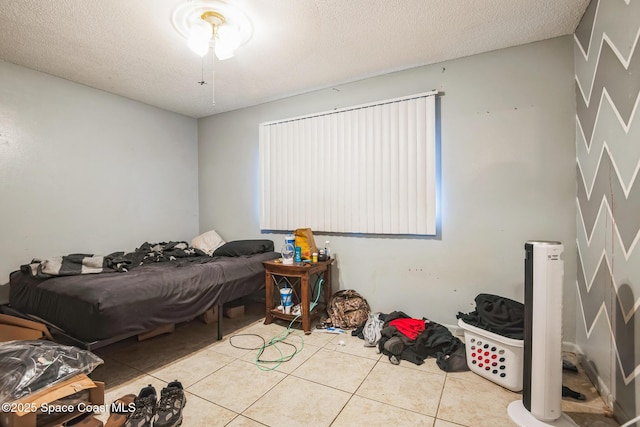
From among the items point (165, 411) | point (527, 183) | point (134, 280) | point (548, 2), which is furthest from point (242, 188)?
point (548, 2)

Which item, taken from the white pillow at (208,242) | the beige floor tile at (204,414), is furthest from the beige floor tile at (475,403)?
the white pillow at (208,242)

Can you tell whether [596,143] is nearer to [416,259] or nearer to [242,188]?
[416,259]

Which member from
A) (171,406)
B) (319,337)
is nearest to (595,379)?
(319,337)

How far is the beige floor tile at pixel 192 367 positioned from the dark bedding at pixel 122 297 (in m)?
0.31

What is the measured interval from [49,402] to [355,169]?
259cm

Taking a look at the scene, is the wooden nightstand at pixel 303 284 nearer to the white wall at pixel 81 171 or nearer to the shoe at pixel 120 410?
the shoe at pixel 120 410

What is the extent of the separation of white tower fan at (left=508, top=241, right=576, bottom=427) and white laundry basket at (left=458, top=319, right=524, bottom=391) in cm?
26

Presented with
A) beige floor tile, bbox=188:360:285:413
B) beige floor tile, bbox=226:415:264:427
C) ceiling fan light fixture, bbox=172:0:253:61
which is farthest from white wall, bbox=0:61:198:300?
beige floor tile, bbox=226:415:264:427

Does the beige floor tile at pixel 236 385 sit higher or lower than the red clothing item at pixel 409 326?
lower

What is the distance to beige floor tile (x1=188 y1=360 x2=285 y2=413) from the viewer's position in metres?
1.66

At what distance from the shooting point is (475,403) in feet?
5.33

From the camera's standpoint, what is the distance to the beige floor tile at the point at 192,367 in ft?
6.26

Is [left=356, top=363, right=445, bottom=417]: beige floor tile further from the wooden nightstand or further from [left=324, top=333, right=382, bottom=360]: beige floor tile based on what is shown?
the wooden nightstand

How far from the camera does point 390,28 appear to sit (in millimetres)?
2082
